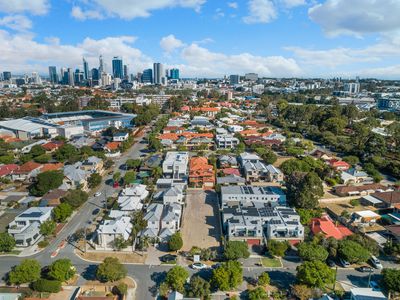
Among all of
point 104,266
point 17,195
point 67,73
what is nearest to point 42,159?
point 17,195

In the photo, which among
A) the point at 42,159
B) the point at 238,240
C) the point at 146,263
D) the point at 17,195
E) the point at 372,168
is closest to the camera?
the point at 146,263

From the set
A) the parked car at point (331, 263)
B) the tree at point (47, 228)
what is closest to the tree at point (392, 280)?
the parked car at point (331, 263)

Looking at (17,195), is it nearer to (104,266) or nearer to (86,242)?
(86,242)

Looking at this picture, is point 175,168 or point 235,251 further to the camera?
point 175,168

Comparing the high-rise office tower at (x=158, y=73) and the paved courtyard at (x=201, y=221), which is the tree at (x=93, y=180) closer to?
the paved courtyard at (x=201, y=221)

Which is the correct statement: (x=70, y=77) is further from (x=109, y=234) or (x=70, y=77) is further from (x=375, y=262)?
(x=375, y=262)

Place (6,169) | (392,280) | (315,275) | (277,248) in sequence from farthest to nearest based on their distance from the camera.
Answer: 1. (6,169)
2. (277,248)
3. (315,275)
4. (392,280)

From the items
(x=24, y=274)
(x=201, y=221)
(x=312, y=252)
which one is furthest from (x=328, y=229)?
(x=24, y=274)
